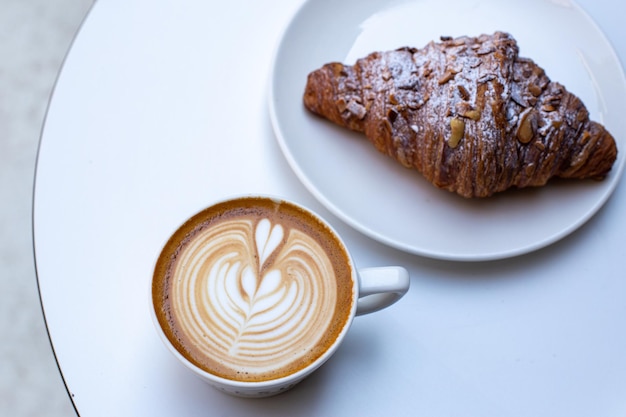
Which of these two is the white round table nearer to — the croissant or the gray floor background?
the croissant

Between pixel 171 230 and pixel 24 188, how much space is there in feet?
3.42

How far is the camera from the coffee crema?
864 mm

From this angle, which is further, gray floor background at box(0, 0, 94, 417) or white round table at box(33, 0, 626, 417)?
gray floor background at box(0, 0, 94, 417)

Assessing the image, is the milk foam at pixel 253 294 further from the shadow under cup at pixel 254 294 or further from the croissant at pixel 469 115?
the croissant at pixel 469 115

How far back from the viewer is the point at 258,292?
0.89m

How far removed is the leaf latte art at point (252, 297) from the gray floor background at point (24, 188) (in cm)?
96

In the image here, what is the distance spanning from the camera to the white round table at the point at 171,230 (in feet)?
3.26

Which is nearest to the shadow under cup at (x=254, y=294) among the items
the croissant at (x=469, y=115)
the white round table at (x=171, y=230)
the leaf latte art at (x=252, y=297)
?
the leaf latte art at (x=252, y=297)

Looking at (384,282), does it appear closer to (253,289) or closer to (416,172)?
(253,289)

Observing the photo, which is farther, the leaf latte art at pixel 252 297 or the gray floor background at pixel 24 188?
the gray floor background at pixel 24 188

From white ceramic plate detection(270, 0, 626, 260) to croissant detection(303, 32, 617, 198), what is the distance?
0.11 ft

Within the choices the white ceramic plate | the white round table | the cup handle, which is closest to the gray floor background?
the white round table

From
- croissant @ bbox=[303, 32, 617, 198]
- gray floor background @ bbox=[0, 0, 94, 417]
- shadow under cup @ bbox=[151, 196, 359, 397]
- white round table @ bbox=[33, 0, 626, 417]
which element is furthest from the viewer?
gray floor background @ bbox=[0, 0, 94, 417]

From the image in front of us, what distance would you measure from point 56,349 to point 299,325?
37 centimetres
